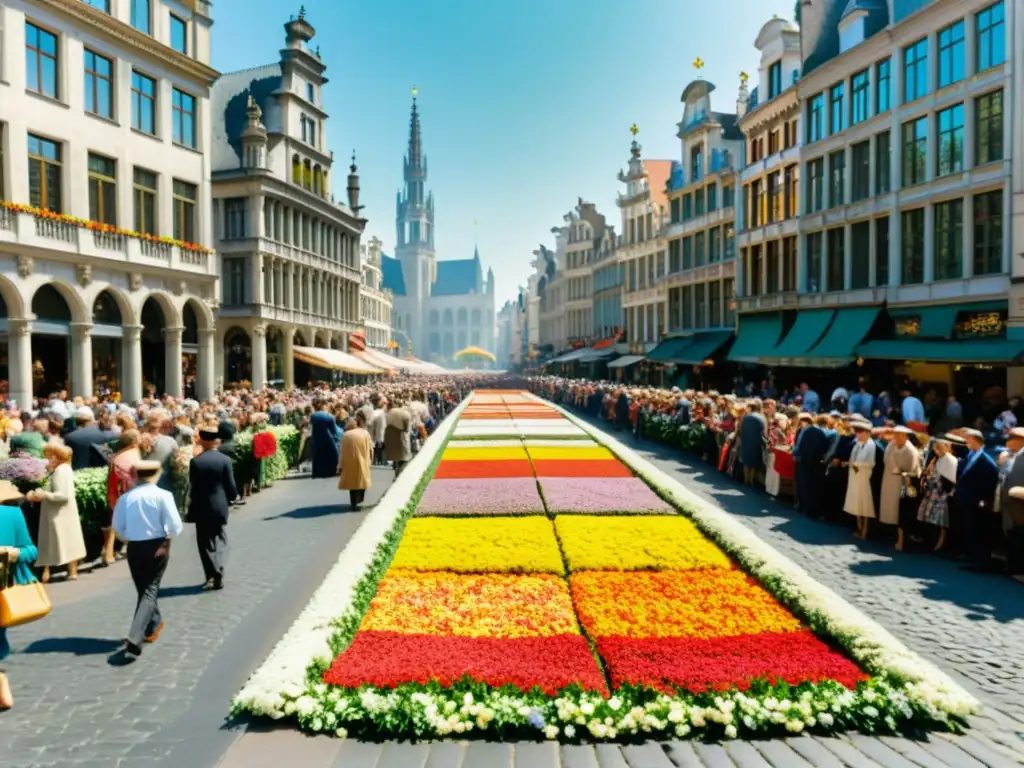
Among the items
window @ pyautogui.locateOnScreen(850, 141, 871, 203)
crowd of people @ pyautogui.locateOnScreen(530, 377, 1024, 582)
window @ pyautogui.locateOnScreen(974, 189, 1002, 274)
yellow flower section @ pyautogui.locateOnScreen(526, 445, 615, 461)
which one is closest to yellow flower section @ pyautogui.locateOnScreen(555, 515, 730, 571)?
crowd of people @ pyautogui.locateOnScreen(530, 377, 1024, 582)

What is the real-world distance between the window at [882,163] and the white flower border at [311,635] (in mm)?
25391

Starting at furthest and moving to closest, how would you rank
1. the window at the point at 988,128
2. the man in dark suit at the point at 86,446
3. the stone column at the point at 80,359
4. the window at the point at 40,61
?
the stone column at the point at 80,359 → the window at the point at 40,61 → the window at the point at 988,128 → the man in dark suit at the point at 86,446

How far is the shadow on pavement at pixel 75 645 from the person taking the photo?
772 centimetres

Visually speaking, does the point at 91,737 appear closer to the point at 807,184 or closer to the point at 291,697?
the point at 291,697

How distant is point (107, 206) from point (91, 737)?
1104 inches

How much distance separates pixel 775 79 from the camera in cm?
3834

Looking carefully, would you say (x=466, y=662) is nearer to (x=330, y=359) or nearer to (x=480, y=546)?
(x=480, y=546)

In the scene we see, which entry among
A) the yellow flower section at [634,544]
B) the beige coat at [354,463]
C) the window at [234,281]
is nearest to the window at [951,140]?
the yellow flower section at [634,544]

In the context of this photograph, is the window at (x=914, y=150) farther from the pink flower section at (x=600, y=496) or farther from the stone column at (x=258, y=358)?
the stone column at (x=258, y=358)

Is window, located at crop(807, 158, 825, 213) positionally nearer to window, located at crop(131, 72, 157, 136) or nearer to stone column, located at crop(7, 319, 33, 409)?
window, located at crop(131, 72, 157, 136)

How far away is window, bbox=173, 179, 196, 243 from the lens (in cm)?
3325

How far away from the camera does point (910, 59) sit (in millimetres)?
28016

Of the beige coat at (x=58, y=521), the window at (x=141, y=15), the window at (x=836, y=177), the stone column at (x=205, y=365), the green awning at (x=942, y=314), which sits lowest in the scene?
the beige coat at (x=58, y=521)

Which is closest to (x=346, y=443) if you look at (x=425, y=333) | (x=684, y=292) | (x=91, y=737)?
(x=91, y=737)
